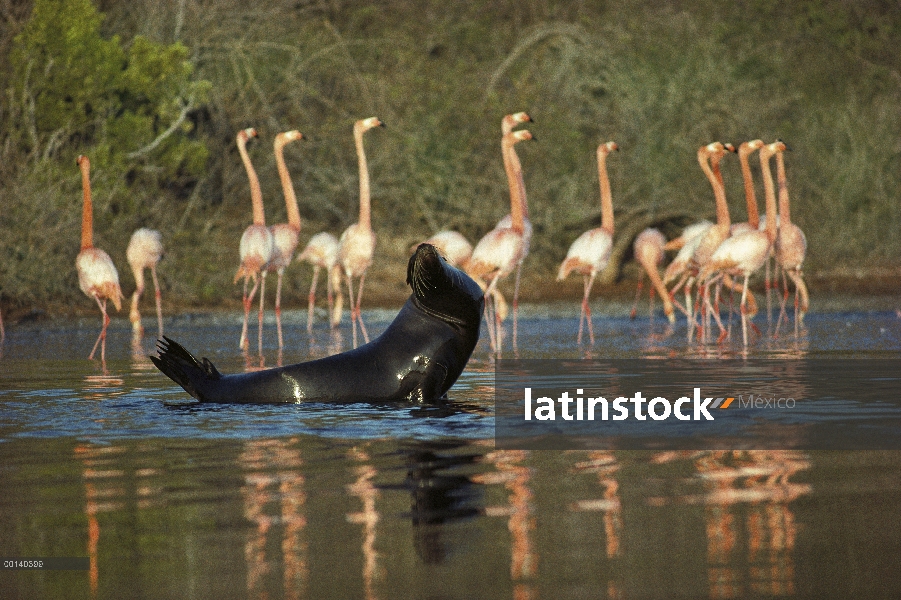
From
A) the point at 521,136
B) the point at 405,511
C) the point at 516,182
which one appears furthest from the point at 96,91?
the point at 405,511

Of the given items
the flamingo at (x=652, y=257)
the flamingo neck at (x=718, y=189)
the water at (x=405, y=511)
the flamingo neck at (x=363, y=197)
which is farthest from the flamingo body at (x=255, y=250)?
the water at (x=405, y=511)

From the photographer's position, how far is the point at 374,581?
391 centimetres

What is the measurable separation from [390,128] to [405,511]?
1674cm

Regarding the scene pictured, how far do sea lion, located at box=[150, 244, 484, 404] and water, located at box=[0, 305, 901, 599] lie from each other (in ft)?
0.74

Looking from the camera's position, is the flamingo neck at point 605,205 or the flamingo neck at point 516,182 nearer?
the flamingo neck at point 516,182

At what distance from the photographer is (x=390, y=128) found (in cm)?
2123

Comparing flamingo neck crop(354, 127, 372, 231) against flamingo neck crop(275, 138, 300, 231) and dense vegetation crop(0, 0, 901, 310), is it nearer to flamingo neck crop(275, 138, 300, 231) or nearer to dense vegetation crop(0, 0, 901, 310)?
flamingo neck crop(275, 138, 300, 231)

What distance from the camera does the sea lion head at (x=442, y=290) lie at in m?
7.77

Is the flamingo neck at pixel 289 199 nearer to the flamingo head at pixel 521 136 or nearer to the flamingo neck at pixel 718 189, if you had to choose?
the flamingo head at pixel 521 136

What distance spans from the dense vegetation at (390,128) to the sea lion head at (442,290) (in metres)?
10.7

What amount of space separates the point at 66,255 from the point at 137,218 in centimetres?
176

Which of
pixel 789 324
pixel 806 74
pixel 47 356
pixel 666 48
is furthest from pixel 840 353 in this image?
pixel 806 74

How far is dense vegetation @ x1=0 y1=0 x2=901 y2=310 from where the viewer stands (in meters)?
18.6

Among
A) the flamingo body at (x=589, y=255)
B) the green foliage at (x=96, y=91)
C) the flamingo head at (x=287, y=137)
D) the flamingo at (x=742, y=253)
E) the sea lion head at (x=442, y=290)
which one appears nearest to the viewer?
the sea lion head at (x=442, y=290)
